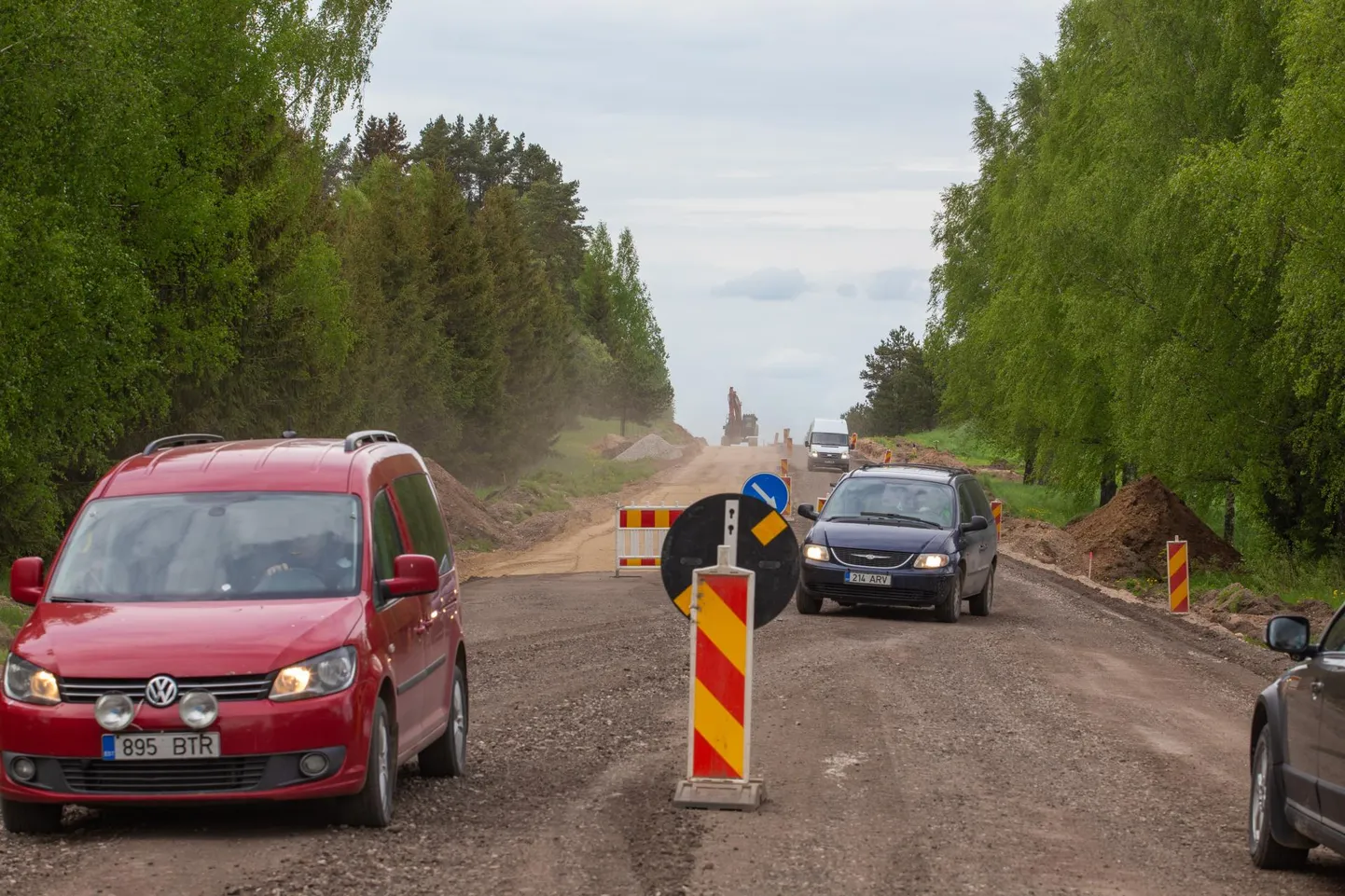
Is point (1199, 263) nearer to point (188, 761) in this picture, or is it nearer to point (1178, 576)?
point (1178, 576)

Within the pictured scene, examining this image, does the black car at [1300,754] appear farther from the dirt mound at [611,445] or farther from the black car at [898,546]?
the dirt mound at [611,445]

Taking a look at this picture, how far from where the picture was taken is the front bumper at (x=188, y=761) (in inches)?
290

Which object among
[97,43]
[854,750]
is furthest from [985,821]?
[97,43]

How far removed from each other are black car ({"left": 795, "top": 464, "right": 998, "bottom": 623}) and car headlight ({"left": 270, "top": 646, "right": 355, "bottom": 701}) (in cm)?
1248

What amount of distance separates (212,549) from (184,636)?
36.3 inches

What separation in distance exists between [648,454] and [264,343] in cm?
5230

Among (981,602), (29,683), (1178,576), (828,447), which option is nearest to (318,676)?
(29,683)

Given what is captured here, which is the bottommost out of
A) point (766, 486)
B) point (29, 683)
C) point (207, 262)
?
point (29, 683)

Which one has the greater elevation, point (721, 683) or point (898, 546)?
point (721, 683)

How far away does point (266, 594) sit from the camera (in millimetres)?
8133

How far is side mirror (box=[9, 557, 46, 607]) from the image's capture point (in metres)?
8.34

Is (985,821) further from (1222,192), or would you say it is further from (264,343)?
(264,343)

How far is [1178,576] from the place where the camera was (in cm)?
2433

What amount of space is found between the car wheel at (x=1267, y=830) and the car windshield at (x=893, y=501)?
1251 cm
